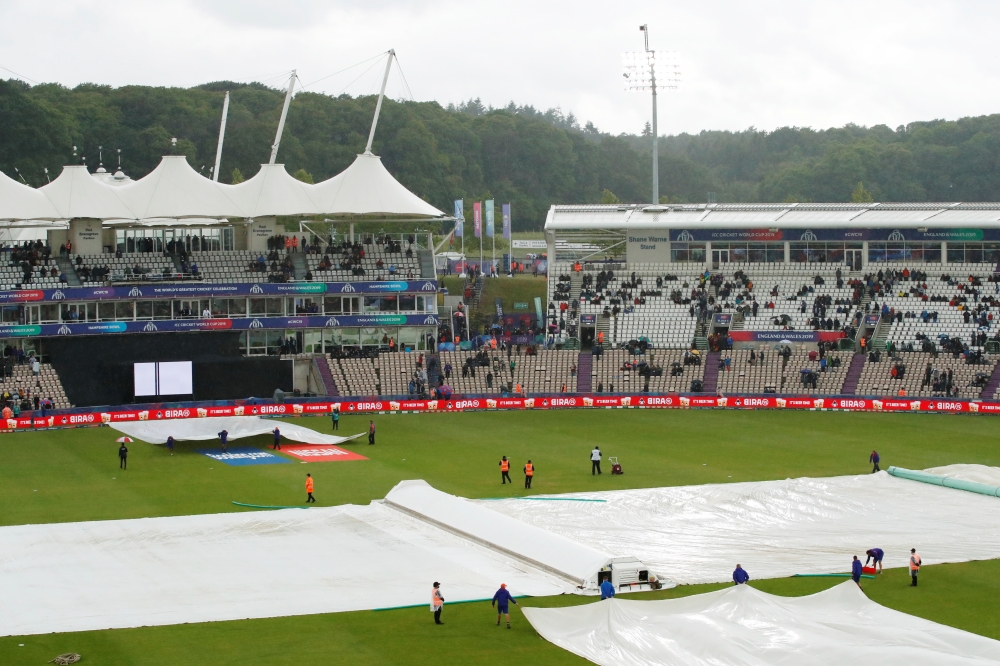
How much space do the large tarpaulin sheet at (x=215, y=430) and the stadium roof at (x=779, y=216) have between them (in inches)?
1284

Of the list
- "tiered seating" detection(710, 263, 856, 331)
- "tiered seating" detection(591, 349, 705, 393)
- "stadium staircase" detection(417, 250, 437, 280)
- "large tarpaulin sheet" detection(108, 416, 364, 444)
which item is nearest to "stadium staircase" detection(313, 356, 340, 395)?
"stadium staircase" detection(417, 250, 437, 280)

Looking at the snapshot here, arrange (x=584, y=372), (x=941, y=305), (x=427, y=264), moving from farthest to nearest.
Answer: (x=427, y=264), (x=941, y=305), (x=584, y=372)

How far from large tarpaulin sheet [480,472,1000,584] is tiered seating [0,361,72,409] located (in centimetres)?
3402

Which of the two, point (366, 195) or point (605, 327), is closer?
point (366, 195)

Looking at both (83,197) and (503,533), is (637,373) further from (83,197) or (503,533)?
(503,533)

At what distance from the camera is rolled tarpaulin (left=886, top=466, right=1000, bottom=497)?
3744cm

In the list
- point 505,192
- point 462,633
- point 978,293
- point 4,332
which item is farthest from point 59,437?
point 505,192

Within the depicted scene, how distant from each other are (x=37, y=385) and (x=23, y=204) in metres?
11.7

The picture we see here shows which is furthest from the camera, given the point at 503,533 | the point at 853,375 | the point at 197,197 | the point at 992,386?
the point at 197,197

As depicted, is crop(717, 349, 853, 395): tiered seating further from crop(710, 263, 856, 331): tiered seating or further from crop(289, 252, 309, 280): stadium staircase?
crop(289, 252, 309, 280): stadium staircase

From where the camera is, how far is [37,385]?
6378 centimetres

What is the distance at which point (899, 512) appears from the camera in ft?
117

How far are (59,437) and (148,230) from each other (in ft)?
98.4

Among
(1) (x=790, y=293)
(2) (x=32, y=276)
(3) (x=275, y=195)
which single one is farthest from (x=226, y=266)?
(1) (x=790, y=293)
